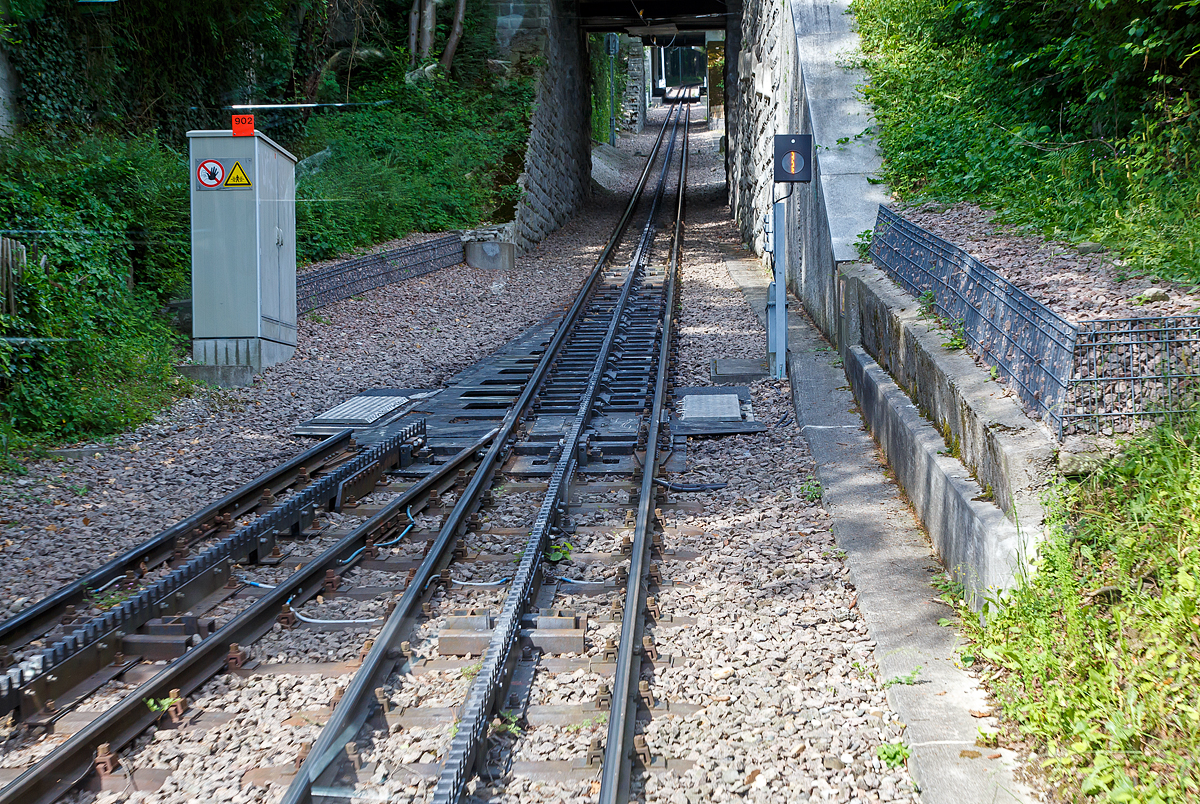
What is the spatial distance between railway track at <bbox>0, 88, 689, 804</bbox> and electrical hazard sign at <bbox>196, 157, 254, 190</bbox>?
3779 mm

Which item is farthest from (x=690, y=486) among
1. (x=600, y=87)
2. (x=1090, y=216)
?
(x=600, y=87)

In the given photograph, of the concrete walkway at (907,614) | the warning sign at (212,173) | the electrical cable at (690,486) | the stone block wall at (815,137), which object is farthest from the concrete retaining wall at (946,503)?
the warning sign at (212,173)

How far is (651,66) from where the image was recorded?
6969 centimetres

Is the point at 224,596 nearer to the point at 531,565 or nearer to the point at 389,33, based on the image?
the point at 531,565

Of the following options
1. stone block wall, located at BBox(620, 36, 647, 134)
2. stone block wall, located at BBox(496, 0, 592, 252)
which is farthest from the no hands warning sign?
stone block wall, located at BBox(620, 36, 647, 134)

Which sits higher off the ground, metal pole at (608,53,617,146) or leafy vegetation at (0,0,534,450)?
metal pole at (608,53,617,146)

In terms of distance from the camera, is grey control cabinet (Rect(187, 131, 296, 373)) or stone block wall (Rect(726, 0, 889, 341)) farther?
stone block wall (Rect(726, 0, 889, 341))

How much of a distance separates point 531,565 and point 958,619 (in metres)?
2.16

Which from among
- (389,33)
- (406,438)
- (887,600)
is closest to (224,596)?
(406,438)

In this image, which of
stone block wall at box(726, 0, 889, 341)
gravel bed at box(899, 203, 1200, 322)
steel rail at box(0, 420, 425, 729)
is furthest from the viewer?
stone block wall at box(726, 0, 889, 341)

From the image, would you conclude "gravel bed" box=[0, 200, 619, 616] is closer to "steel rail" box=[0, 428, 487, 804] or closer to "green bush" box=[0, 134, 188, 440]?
"green bush" box=[0, 134, 188, 440]

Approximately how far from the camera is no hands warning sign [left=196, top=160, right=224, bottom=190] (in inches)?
400

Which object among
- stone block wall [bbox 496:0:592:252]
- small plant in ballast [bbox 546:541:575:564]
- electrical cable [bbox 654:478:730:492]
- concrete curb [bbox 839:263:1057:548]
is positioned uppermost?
stone block wall [bbox 496:0:592:252]

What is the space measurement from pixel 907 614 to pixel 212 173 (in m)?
8.57
